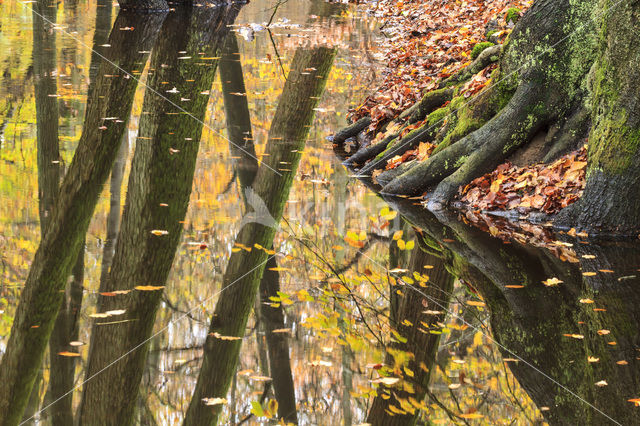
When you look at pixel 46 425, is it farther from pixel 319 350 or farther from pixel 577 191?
pixel 577 191

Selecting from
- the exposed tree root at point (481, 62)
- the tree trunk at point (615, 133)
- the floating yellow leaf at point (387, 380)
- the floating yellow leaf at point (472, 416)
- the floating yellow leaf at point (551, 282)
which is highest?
the exposed tree root at point (481, 62)

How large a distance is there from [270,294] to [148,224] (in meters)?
1.58

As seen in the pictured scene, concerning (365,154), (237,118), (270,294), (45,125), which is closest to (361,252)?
(270,294)

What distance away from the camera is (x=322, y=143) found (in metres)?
9.04

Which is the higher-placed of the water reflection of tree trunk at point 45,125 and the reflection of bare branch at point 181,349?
the water reflection of tree trunk at point 45,125

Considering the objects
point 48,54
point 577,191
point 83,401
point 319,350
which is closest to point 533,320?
point 319,350

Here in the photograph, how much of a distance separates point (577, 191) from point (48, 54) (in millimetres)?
10336

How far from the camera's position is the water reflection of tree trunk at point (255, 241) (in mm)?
3795

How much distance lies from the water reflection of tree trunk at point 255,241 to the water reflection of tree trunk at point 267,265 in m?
0.10

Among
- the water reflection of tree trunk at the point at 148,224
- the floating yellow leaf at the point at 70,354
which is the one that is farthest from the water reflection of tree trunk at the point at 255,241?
the floating yellow leaf at the point at 70,354

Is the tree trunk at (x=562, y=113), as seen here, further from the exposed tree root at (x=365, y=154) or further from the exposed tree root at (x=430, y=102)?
the exposed tree root at (x=365, y=154)

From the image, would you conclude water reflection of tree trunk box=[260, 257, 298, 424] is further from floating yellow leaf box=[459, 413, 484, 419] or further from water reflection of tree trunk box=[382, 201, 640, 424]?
water reflection of tree trunk box=[382, 201, 640, 424]

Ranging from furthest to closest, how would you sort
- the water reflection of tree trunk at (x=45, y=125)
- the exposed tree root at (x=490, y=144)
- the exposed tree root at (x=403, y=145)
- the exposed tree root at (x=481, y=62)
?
the exposed tree root at (x=481, y=62), the exposed tree root at (x=403, y=145), the exposed tree root at (x=490, y=144), the water reflection of tree trunk at (x=45, y=125)

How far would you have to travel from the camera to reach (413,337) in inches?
169
